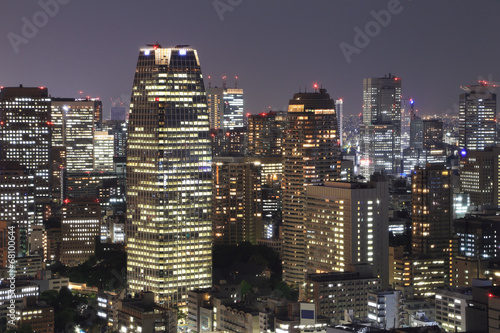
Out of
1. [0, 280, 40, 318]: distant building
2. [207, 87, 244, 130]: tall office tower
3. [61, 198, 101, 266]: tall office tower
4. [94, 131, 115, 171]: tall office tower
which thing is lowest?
[0, 280, 40, 318]: distant building

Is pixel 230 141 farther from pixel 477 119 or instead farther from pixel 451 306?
pixel 451 306

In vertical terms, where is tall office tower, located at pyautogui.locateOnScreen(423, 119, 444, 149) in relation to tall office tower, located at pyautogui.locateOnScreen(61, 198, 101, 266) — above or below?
above

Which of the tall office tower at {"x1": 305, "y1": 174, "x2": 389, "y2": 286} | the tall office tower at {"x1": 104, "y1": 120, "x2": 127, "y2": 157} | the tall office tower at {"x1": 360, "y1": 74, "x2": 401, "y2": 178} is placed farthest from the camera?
the tall office tower at {"x1": 360, "y1": 74, "x2": 401, "y2": 178}

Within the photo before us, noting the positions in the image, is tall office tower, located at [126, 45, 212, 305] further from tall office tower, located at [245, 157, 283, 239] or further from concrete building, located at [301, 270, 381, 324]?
tall office tower, located at [245, 157, 283, 239]

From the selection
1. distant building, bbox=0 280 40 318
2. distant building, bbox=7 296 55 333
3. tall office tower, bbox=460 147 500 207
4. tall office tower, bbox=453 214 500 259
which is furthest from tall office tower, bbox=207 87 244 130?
distant building, bbox=7 296 55 333

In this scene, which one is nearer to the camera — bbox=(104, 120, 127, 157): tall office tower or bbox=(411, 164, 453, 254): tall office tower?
bbox=(411, 164, 453, 254): tall office tower

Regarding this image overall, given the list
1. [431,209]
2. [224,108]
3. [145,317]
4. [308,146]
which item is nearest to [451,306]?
[145,317]

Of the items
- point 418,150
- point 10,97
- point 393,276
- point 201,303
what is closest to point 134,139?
point 201,303

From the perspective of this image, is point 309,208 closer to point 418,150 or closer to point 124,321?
point 124,321
